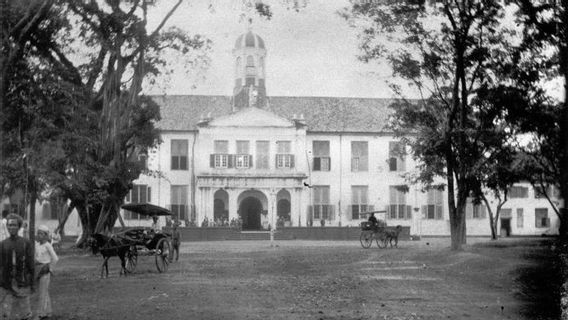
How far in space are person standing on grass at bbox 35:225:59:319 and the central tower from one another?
3802 cm

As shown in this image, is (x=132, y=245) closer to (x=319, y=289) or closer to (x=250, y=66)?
(x=319, y=289)

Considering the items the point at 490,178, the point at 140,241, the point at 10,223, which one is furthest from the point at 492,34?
the point at 10,223

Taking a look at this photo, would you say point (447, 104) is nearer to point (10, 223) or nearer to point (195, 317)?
point (195, 317)

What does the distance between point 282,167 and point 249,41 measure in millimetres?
8847

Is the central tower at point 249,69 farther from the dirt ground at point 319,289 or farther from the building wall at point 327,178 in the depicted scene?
the dirt ground at point 319,289

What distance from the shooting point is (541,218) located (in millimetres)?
48438

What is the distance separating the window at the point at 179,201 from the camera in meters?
45.2

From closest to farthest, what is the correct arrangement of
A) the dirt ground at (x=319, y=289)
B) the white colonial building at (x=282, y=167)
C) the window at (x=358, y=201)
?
1. the dirt ground at (x=319, y=289)
2. the white colonial building at (x=282, y=167)
3. the window at (x=358, y=201)

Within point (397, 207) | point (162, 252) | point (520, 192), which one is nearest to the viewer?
point (162, 252)

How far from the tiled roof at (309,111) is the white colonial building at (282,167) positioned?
0.22 ft

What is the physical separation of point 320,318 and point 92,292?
4852 mm

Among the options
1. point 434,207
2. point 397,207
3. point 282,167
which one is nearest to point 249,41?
point 282,167

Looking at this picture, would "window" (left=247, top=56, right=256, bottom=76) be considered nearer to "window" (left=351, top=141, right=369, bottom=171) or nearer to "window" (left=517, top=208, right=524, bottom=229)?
"window" (left=351, top=141, right=369, bottom=171)

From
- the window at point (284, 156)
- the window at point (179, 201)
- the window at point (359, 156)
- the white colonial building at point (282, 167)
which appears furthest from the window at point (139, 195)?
the window at point (359, 156)
